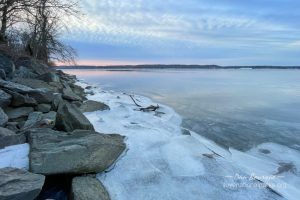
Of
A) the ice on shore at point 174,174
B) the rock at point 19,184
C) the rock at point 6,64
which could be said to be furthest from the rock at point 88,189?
the rock at point 6,64

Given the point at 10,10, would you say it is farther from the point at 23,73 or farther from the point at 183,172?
the point at 183,172

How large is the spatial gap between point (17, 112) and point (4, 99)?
412mm

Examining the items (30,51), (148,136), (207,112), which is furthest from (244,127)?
(30,51)

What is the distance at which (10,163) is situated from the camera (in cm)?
483

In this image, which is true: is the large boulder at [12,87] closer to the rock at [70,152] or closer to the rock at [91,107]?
the rock at [91,107]

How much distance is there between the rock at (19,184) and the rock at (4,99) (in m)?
3.54

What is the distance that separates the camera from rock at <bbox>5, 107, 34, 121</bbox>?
24.3ft

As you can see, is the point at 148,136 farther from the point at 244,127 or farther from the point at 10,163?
the point at 244,127

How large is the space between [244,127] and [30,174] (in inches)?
296

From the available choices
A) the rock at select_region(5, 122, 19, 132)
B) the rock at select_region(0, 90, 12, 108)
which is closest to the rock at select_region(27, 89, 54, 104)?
the rock at select_region(0, 90, 12, 108)

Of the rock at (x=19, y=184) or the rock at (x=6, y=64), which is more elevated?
the rock at (x=6, y=64)

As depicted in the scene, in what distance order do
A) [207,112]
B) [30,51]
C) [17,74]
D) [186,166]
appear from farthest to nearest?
[30,51]
[207,112]
[17,74]
[186,166]

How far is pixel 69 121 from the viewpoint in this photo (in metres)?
6.72

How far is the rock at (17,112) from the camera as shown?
24.3 ft
